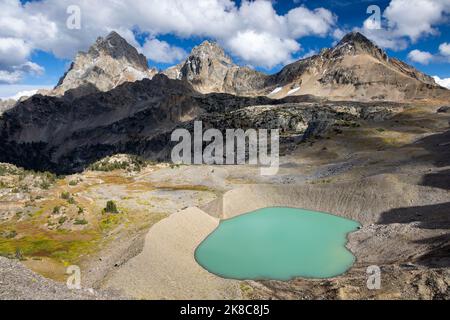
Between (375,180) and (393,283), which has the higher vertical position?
(375,180)

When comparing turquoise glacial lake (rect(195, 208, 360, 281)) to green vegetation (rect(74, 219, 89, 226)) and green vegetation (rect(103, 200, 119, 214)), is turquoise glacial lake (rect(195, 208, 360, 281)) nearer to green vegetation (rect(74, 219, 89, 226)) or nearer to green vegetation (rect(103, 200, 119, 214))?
green vegetation (rect(103, 200, 119, 214))

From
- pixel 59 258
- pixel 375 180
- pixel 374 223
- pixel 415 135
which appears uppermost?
pixel 415 135

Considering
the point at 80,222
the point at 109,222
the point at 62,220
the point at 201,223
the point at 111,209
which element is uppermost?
the point at 111,209

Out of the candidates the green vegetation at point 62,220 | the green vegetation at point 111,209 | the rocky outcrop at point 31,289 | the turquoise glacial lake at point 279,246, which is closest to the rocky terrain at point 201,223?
the rocky outcrop at point 31,289

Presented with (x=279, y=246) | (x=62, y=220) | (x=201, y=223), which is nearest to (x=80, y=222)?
(x=62, y=220)

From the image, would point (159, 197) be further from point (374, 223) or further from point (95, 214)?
point (374, 223)

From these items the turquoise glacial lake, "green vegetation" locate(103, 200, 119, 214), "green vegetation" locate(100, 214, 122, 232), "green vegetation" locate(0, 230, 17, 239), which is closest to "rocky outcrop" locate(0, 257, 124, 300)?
the turquoise glacial lake

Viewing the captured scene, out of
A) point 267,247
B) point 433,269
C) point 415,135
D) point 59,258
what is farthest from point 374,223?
point 415,135

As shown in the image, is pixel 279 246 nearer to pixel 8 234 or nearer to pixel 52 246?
pixel 52 246

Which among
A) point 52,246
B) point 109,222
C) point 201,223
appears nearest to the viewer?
point 52,246
